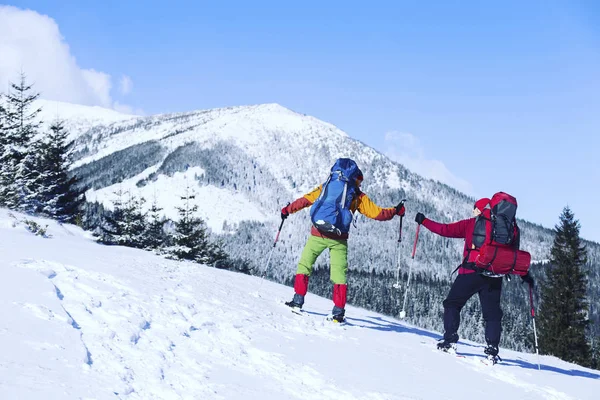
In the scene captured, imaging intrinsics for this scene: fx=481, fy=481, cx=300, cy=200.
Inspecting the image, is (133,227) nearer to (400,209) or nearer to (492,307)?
(400,209)

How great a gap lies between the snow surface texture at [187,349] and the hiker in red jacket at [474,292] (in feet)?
1.42

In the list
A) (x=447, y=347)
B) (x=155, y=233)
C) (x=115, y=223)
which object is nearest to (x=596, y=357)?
(x=155, y=233)

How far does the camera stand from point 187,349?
4.87m

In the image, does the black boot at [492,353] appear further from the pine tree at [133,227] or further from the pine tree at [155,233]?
the pine tree at [133,227]

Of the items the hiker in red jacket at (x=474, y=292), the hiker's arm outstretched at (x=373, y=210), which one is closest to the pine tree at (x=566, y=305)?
the hiker in red jacket at (x=474, y=292)

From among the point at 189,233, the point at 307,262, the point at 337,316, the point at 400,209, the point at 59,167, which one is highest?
the point at 59,167

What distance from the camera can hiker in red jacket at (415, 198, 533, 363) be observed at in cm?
786

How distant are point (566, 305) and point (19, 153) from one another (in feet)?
119

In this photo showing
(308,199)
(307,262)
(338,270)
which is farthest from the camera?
(308,199)

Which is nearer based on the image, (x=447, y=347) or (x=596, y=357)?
(x=447, y=347)

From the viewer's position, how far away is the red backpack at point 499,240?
7.52 meters

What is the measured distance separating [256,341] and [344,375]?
4.01 feet

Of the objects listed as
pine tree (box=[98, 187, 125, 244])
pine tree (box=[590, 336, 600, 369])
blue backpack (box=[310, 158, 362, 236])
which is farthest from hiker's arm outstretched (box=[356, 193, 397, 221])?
pine tree (box=[590, 336, 600, 369])

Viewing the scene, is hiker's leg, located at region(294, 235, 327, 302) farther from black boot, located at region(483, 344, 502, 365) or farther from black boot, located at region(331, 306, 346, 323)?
black boot, located at region(483, 344, 502, 365)
